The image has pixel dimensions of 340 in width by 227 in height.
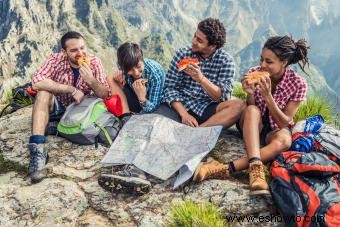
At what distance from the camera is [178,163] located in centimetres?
670

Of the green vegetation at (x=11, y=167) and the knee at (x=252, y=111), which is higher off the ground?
the knee at (x=252, y=111)

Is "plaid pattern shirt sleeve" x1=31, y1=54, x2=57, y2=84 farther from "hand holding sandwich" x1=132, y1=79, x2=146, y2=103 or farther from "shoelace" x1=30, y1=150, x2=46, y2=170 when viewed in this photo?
"hand holding sandwich" x1=132, y1=79, x2=146, y2=103

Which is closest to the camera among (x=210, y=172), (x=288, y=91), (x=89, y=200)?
(x=89, y=200)

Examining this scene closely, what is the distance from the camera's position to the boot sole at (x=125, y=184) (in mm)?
6203

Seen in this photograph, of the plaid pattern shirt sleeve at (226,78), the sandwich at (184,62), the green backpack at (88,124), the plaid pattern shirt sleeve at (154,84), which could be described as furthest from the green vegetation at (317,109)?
the green backpack at (88,124)

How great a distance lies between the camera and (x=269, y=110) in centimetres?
711

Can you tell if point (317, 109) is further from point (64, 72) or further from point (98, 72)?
point (64, 72)

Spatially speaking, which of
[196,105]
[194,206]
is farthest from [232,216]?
[196,105]

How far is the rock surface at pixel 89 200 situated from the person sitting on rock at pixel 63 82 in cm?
69

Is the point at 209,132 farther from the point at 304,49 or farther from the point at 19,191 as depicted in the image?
the point at 19,191

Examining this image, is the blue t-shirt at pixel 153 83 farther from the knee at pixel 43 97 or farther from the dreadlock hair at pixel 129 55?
the knee at pixel 43 97

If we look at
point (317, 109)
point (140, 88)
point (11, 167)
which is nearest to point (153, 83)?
point (140, 88)

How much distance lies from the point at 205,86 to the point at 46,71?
324 cm

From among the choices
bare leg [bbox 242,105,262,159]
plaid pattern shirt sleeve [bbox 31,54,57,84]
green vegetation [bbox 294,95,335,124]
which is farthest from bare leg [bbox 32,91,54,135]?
green vegetation [bbox 294,95,335,124]
